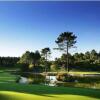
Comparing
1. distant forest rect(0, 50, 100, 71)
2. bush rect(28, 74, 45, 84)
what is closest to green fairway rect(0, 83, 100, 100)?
bush rect(28, 74, 45, 84)

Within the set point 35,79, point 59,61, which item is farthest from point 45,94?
point 59,61

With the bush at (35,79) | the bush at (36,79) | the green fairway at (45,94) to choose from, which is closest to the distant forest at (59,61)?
the bush at (35,79)

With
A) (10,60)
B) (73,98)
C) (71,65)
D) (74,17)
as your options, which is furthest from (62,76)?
(10,60)

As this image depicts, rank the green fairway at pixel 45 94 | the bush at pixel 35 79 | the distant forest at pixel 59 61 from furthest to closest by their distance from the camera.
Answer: the distant forest at pixel 59 61 → the bush at pixel 35 79 → the green fairway at pixel 45 94

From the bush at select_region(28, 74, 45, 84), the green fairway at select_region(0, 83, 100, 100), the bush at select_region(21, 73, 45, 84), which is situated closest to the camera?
the green fairway at select_region(0, 83, 100, 100)

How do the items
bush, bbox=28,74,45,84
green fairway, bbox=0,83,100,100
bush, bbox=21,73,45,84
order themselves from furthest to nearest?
→ bush, bbox=21,73,45,84
bush, bbox=28,74,45,84
green fairway, bbox=0,83,100,100

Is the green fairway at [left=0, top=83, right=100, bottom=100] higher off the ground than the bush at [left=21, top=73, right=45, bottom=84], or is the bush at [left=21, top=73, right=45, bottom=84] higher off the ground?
the bush at [left=21, top=73, right=45, bottom=84]

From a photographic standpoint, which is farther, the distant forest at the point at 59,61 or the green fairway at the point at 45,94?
the distant forest at the point at 59,61

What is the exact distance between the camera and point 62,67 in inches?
2489

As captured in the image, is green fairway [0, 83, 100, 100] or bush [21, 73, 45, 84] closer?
green fairway [0, 83, 100, 100]

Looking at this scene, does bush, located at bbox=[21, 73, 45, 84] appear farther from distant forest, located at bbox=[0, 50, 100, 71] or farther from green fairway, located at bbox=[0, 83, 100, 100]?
distant forest, located at bbox=[0, 50, 100, 71]

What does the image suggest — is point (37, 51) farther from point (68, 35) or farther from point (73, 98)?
→ point (73, 98)

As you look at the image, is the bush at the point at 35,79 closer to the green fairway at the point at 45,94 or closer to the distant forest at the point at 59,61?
the green fairway at the point at 45,94

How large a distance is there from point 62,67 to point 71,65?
107 inches
